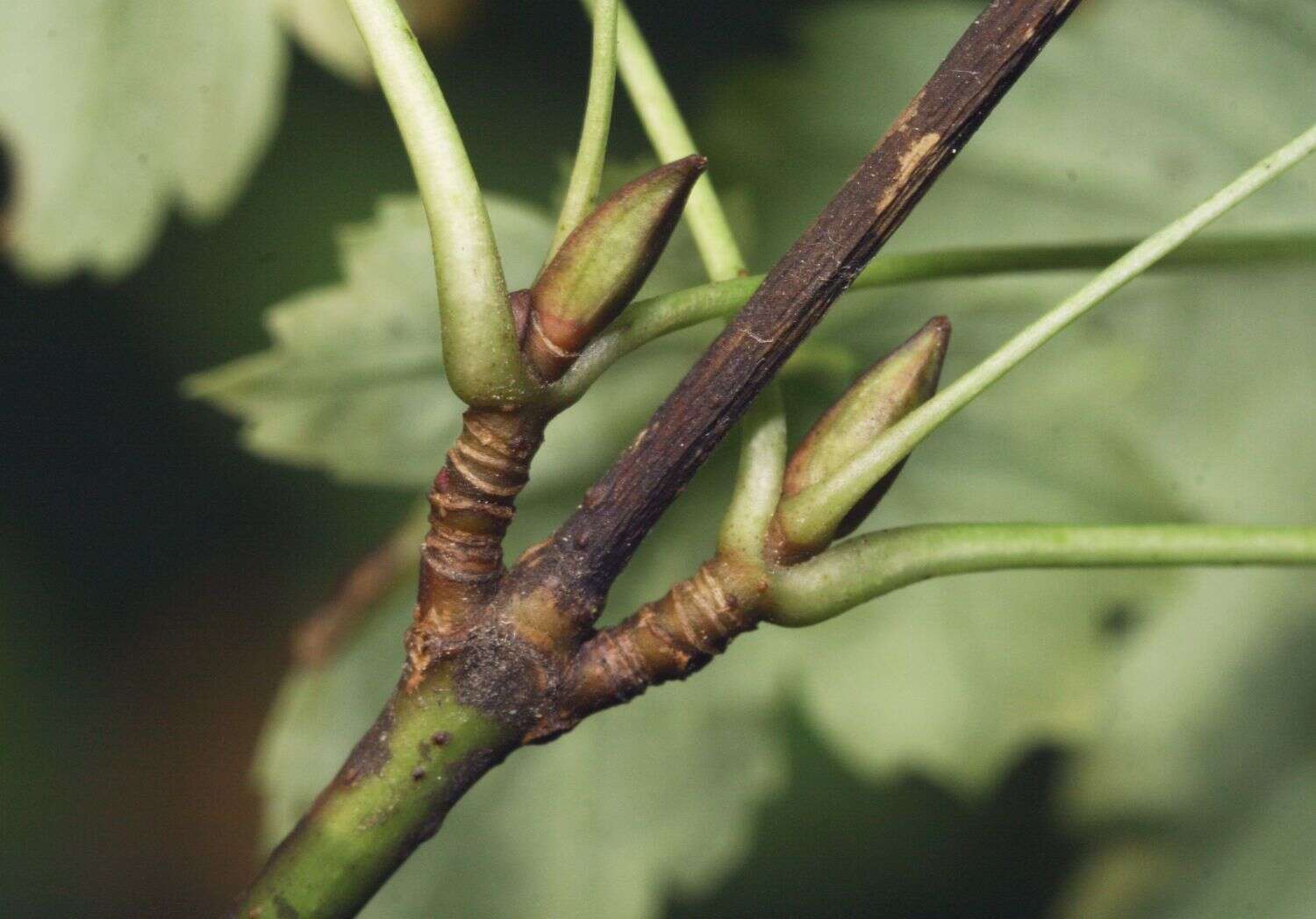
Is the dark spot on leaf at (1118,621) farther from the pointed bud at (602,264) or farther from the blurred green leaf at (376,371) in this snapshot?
the pointed bud at (602,264)

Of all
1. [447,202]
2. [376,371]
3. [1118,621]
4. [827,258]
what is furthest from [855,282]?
[1118,621]

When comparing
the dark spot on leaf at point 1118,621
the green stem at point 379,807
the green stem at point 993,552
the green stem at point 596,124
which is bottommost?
the green stem at point 379,807

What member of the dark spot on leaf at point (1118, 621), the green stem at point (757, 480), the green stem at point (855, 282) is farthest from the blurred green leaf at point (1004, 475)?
the green stem at point (757, 480)

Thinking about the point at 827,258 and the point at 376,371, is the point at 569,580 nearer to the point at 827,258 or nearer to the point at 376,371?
the point at 827,258

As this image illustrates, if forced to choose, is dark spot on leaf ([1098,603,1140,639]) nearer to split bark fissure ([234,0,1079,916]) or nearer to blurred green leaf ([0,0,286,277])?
split bark fissure ([234,0,1079,916])

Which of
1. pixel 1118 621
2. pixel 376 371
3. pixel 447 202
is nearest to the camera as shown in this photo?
pixel 447 202

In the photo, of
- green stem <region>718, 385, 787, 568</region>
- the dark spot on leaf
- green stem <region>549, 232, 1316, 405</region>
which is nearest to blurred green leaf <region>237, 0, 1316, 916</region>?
the dark spot on leaf
